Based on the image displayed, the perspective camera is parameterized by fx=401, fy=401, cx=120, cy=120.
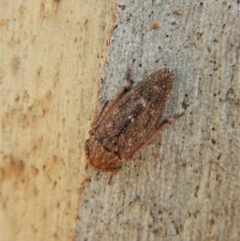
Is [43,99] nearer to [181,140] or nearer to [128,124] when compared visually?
[128,124]

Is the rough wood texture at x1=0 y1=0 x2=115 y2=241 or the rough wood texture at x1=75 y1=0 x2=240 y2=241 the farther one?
the rough wood texture at x1=0 y1=0 x2=115 y2=241

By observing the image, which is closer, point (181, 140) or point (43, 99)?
point (181, 140)

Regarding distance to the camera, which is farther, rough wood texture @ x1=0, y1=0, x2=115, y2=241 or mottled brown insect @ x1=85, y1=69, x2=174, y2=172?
rough wood texture @ x1=0, y1=0, x2=115, y2=241

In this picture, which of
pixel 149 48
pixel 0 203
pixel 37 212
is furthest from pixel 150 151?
pixel 0 203

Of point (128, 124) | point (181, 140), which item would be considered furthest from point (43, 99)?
point (181, 140)

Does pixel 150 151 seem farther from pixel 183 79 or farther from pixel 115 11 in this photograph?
pixel 115 11
